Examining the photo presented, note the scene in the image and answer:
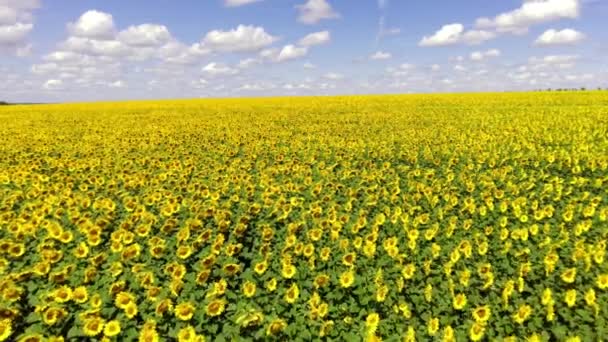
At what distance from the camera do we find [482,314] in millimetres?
4305

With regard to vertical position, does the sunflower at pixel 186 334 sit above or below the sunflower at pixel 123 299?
below

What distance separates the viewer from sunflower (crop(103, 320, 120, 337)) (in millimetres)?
3965

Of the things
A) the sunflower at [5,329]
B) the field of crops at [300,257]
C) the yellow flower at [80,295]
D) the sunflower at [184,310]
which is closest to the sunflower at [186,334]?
the field of crops at [300,257]

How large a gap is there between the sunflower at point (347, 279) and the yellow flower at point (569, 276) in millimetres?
2377

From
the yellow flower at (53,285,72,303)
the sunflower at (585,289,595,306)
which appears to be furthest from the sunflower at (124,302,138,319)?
the sunflower at (585,289,595,306)

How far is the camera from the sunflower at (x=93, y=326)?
Result: 3.96 m

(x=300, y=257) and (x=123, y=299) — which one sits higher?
(x=123, y=299)

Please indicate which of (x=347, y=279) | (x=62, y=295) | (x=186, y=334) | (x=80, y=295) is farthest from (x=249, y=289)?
(x=62, y=295)

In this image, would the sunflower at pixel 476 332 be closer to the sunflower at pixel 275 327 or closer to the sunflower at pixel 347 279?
the sunflower at pixel 347 279

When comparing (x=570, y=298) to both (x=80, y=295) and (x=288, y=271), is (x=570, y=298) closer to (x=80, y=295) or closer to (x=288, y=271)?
(x=288, y=271)

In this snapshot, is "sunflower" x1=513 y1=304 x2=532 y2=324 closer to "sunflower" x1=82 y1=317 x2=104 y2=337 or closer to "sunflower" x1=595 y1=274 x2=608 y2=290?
"sunflower" x1=595 y1=274 x2=608 y2=290

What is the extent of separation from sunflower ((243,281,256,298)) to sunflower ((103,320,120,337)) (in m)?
1.27

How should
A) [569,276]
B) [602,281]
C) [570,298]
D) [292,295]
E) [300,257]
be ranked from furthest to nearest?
[300,257], [569,276], [602,281], [292,295], [570,298]

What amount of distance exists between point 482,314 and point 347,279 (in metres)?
1.44
